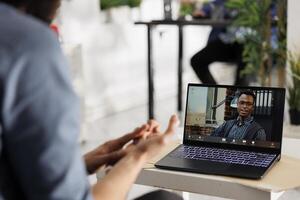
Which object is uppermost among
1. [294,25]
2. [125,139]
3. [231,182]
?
[294,25]

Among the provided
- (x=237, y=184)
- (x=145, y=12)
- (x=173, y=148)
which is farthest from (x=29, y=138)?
(x=145, y=12)

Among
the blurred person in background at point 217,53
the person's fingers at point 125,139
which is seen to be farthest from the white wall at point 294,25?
the person's fingers at point 125,139

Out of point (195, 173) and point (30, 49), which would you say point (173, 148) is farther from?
point (30, 49)

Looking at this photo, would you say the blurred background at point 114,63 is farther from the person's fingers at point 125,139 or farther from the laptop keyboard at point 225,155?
the person's fingers at point 125,139

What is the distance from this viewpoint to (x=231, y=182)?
129 centimetres

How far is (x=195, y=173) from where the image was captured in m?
1.36

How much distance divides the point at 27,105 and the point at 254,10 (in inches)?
118

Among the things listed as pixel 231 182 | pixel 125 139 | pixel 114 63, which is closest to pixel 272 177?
pixel 231 182

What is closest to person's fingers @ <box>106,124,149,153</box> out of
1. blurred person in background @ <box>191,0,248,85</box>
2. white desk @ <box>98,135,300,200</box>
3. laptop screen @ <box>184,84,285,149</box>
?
white desk @ <box>98,135,300,200</box>

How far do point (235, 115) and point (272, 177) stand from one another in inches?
9.5

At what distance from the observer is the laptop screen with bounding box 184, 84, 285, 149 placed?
1473 millimetres

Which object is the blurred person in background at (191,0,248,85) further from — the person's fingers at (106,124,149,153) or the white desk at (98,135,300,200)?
the person's fingers at (106,124,149,153)

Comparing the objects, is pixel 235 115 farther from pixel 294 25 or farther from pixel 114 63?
pixel 114 63

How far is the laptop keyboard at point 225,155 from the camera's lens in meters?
1.41
